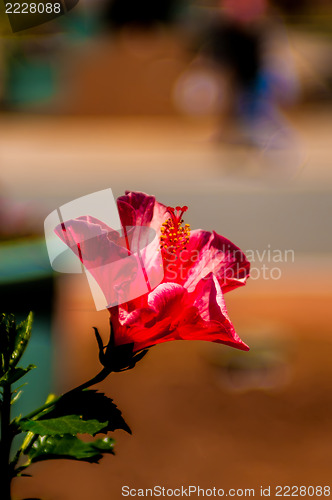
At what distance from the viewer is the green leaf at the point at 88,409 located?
0.62 m

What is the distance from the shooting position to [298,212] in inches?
231

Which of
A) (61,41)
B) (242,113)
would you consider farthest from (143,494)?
(61,41)

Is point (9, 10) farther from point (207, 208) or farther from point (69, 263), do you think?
point (207, 208)

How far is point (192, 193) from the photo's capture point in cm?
616

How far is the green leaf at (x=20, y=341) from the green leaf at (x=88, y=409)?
60 millimetres

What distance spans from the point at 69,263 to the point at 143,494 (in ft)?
6.37

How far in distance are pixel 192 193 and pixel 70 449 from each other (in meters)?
5.61

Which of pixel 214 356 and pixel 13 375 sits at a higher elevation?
pixel 13 375

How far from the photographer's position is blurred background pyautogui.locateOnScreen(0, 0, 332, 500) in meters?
2.66
